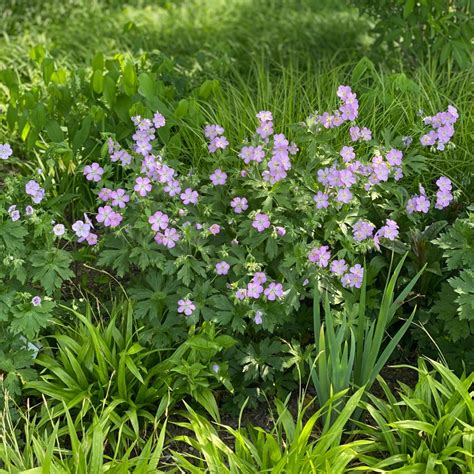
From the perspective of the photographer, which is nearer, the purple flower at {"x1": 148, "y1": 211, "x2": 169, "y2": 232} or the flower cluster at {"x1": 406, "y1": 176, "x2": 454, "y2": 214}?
the purple flower at {"x1": 148, "y1": 211, "x2": 169, "y2": 232}

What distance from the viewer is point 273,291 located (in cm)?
236

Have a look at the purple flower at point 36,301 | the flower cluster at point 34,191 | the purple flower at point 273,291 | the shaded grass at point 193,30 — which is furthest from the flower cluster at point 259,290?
the shaded grass at point 193,30

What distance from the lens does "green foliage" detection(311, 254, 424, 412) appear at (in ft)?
7.51

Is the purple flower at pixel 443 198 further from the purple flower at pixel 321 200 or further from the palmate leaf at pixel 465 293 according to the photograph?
the purple flower at pixel 321 200

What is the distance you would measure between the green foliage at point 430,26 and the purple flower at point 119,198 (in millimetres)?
2048

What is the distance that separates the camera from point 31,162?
346 centimetres

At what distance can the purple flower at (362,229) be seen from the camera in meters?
2.43

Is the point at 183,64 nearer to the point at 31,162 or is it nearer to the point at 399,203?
the point at 31,162

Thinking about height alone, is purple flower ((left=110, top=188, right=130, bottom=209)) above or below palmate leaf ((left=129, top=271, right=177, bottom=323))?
above

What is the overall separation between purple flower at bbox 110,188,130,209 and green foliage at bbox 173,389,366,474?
712 millimetres

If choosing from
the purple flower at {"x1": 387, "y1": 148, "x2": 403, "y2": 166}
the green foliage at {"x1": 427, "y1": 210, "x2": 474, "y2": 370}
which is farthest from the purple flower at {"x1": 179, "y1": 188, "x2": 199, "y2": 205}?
the green foliage at {"x1": 427, "y1": 210, "x2": 474, "y2": 370}

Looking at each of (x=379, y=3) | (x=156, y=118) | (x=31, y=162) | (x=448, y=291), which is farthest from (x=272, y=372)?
(x=379, y=3)

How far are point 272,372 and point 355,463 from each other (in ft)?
1.31

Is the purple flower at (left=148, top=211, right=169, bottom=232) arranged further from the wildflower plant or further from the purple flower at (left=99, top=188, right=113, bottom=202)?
the purple flower at (left=99, top=188, right=113, bottom=202)
